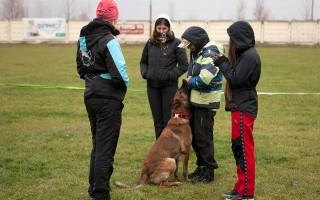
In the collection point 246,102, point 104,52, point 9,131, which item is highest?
point 104,52

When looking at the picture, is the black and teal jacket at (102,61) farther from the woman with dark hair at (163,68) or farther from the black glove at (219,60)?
the woman with dark hair at (163,68)

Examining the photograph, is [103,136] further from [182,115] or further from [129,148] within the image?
[129,148]

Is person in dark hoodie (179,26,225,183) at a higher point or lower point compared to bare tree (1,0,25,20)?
lower

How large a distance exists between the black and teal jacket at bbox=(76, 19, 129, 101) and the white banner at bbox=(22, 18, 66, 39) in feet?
159

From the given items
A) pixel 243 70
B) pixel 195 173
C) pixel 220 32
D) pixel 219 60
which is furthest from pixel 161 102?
pixel 220 32

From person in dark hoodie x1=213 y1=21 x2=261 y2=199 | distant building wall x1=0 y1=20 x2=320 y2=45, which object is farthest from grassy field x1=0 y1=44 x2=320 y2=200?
distant building wall x1=0 y1=20 x2=320 y2=45

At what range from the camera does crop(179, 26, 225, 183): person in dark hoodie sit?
5.49 metres

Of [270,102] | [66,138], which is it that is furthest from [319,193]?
[270,102]

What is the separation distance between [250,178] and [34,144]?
4252mm

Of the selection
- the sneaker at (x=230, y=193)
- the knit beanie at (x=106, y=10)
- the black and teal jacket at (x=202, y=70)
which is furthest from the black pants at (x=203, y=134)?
the knit beanie at (x=106, y=10)

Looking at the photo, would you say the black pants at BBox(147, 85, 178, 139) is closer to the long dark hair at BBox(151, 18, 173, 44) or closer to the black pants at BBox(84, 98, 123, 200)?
the long dark hair at BBox(151, 18, 173, 44)

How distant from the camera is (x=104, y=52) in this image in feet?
15.1

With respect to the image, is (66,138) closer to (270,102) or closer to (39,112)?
(39,112)

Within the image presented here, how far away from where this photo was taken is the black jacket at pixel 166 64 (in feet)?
21.2
